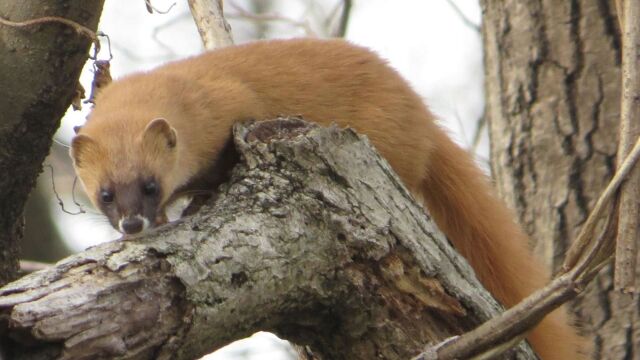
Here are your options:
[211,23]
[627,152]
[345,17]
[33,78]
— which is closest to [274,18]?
[345,17]

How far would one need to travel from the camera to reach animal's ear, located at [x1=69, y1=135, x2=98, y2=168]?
3642 millimetres

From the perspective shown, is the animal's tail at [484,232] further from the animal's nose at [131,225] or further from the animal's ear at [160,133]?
the animal's nose at [131,225]

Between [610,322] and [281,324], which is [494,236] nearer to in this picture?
[610,322]

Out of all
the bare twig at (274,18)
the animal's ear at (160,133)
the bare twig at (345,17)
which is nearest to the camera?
the animal's ear at (160,133)

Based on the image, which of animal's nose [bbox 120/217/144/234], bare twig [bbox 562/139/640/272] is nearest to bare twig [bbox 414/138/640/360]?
bare twig [bbox 562/139/640/272]

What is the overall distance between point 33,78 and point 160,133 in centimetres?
73

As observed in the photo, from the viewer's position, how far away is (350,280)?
117 inches

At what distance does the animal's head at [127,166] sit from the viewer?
11.9ft

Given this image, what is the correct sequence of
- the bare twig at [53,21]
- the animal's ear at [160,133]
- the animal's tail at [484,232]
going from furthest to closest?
the animal's tail at [484,232]
the animal's ear at [160,133]
the bare twig at [53,21]

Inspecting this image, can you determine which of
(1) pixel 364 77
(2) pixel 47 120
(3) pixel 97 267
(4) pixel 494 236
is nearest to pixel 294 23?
(1) pixel 364 77

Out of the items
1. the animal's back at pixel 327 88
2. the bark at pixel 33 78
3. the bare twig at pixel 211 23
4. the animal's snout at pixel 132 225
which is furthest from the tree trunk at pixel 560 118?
the bark at pixel 33 78

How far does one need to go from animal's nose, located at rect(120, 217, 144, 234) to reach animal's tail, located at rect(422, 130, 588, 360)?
116 cm

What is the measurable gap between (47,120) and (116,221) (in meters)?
0.61

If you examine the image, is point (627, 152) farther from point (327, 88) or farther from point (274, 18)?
point (274, 18)
